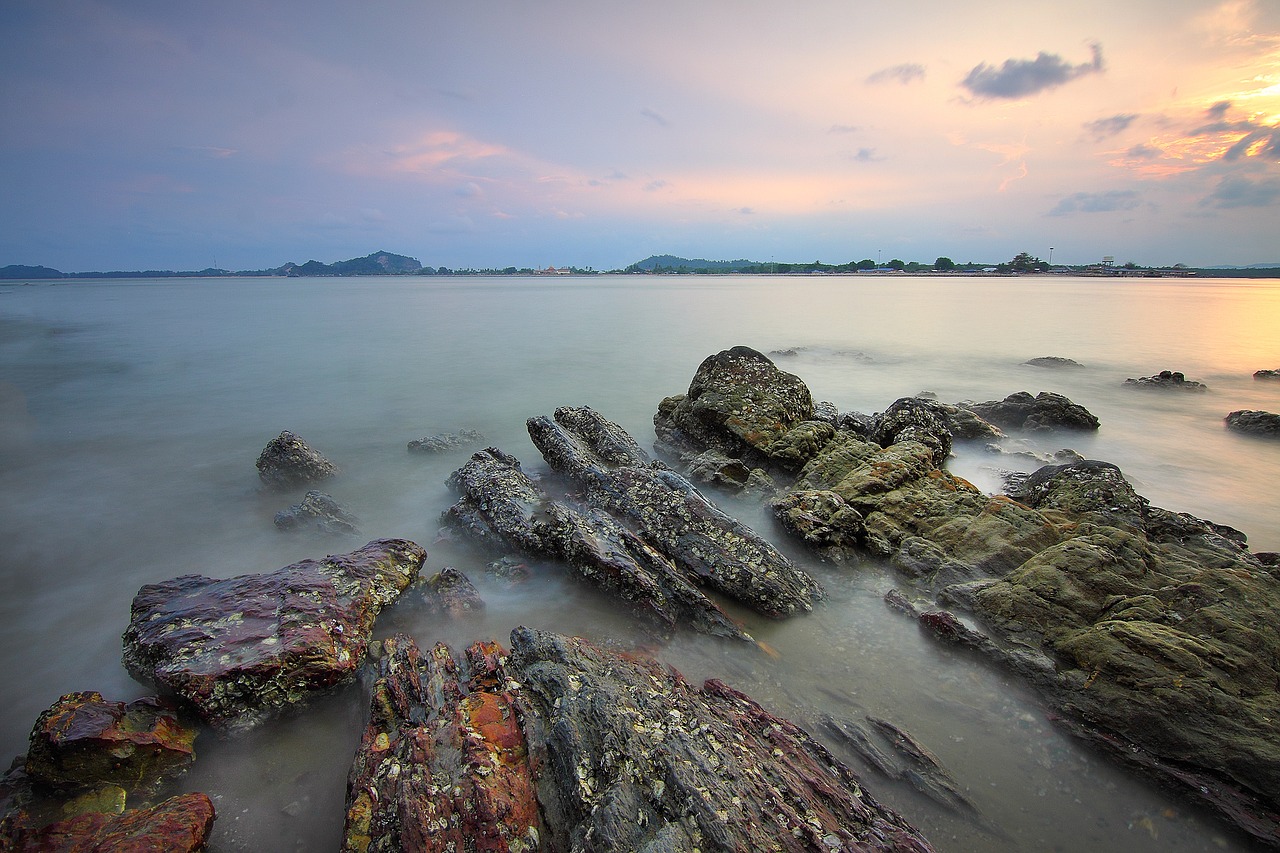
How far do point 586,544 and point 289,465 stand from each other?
6472mm

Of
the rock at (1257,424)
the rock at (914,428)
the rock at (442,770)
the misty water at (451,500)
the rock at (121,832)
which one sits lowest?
the misty water at (451,500)

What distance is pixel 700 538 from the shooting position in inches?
249

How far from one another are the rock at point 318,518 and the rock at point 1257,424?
1890 centimetres

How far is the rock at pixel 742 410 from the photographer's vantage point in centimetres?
980

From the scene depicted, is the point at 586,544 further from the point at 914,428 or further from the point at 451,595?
the point at 914,428

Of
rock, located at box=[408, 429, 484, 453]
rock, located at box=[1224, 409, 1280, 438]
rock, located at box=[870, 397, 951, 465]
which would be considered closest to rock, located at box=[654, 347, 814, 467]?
rock, located at box=[870, 397, 951, 465]

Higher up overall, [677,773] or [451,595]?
[677,773]

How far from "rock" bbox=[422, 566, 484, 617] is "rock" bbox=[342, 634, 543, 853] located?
4.37ft

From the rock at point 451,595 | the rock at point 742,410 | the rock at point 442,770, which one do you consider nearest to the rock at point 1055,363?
the rock at point 742,410

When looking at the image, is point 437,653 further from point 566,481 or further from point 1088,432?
point 1088,432

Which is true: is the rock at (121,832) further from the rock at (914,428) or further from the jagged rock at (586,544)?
the rock at (914,428)

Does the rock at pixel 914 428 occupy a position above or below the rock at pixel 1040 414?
above

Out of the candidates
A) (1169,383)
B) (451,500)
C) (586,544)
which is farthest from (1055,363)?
(451,500)

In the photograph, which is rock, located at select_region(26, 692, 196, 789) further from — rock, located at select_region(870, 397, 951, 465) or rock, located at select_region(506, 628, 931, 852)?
rock, located at select_region(870, 397, 951, 465)
